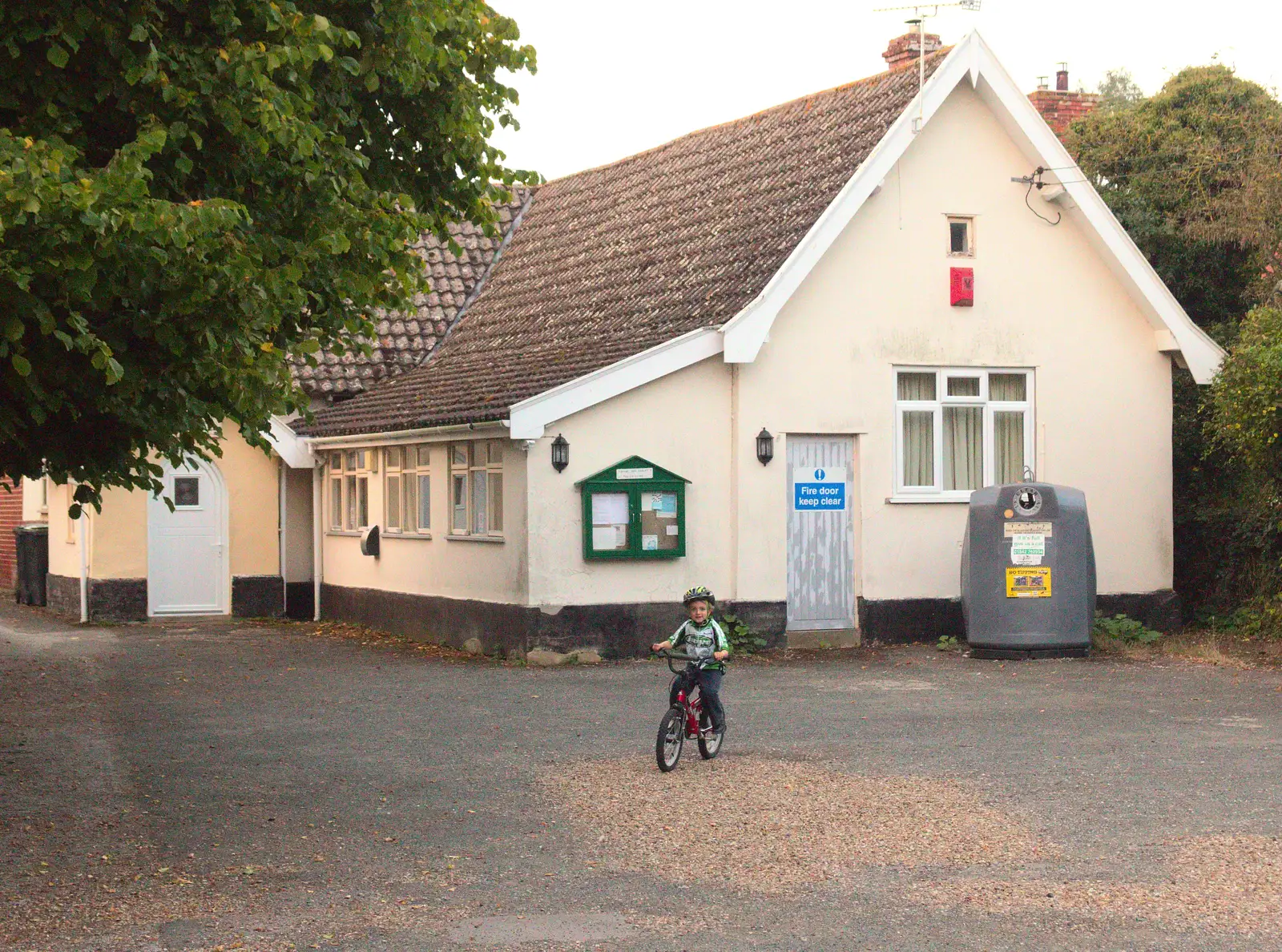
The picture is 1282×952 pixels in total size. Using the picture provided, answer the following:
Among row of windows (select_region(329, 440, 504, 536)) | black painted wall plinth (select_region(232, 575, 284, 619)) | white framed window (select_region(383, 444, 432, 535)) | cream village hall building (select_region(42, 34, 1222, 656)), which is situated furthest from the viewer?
black painted wall plinth (select_region(232, 575, 284, 619))

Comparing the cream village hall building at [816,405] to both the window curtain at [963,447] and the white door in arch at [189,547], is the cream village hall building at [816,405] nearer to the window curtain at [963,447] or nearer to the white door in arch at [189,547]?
the window curtain at [963,447]

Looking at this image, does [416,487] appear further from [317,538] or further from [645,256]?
[645,256]

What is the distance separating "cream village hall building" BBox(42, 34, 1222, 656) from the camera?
1919 cm

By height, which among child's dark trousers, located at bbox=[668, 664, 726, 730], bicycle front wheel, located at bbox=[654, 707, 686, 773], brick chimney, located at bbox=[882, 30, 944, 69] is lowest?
bicycle front wheel, located at bbox=[654, 707, 686, 773]

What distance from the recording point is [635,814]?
10250mm

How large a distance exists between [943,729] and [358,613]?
1228 cm

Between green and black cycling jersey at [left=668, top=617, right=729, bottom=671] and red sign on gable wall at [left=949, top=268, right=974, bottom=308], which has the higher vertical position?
red sign on gable wall at [left=949, top=268, right=974, bottom=308]

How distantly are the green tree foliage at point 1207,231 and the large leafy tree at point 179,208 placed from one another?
13.1m

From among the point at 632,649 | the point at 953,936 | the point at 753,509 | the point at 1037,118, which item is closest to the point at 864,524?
the point at 753,509

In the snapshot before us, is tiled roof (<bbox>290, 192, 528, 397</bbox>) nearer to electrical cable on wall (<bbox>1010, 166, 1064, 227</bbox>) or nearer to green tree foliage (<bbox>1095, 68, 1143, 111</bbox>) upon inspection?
electrical cable on wall (<bbox>1010, 166, 1064, 227</bbox>)

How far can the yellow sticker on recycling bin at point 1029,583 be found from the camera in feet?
61.9

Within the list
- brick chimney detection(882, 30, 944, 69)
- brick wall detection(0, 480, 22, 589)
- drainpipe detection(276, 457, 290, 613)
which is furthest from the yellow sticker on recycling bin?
brick wall detection(0, 480, 22, 589)

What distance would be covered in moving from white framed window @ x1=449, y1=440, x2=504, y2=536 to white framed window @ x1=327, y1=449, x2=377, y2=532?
303cm

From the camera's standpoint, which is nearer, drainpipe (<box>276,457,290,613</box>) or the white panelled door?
the white panelled door
